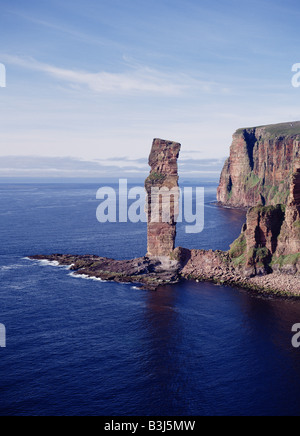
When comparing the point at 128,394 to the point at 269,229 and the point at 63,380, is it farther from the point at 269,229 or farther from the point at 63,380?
the point at 269,229

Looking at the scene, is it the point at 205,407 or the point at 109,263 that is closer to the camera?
the point at 205,407

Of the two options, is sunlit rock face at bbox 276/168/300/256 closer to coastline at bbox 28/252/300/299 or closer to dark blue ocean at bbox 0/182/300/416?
Answer: coastline at bbox 28/252/300/299

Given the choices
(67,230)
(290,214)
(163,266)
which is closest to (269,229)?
(290,214)

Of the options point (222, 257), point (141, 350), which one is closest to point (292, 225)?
point (222, 257)
